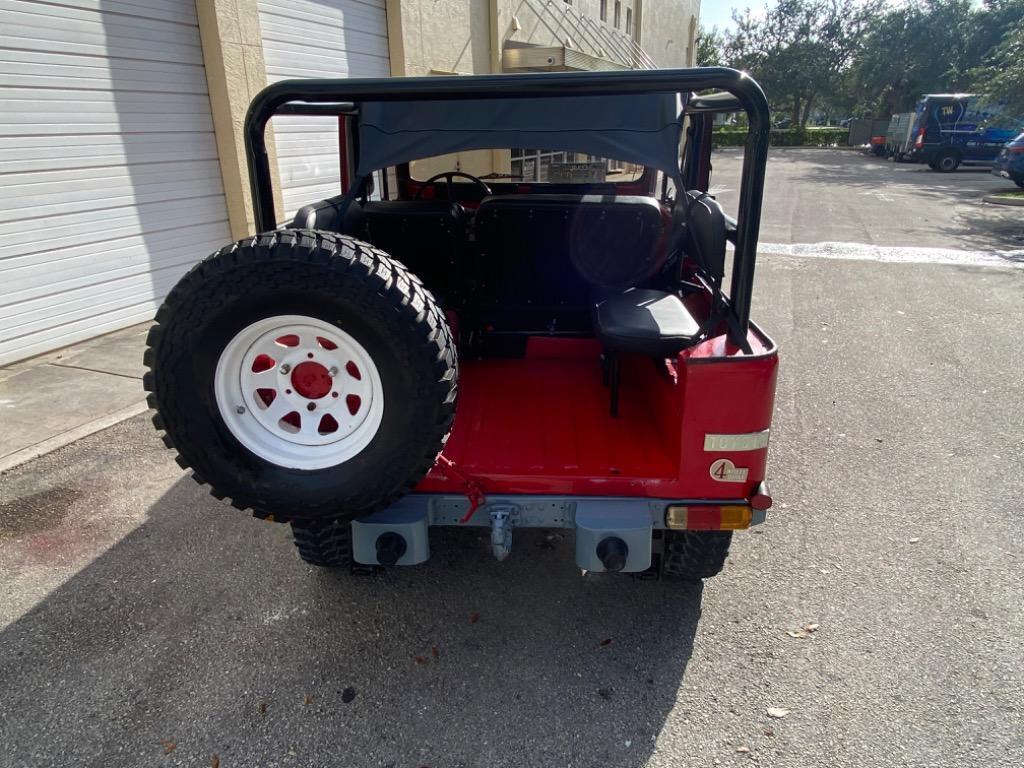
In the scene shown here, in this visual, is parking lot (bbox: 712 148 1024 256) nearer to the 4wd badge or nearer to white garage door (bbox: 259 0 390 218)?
white garage door (bbox: 259 0 390 218)

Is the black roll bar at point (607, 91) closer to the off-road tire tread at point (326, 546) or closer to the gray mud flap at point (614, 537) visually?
the gray mud flap at point (614, 537)

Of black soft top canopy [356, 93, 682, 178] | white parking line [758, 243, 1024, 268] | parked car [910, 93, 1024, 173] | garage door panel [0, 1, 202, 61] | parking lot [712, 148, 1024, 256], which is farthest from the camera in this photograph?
parked car [910, 93, 1024, 173]

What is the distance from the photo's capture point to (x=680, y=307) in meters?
2.91

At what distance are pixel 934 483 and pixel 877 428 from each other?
779 millimetres

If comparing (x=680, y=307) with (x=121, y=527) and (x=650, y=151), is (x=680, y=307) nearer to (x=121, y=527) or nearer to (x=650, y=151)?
(x=650, y=151)

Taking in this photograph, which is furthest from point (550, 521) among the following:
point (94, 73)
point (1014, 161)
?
point (1014, 161)

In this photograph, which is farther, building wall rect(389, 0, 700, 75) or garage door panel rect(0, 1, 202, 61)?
building wall rect(389, 0, 700, 75)

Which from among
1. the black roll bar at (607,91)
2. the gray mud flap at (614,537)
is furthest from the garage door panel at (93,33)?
the gray mud flap at (614,537)

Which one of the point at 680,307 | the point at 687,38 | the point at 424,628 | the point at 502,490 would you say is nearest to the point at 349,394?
the point at 502,490

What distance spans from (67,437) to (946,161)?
27.4 metres

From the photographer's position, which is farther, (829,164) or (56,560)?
(829,164)

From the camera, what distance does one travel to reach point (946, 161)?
931 inches

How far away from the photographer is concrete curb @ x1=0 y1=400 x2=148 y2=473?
4316mm

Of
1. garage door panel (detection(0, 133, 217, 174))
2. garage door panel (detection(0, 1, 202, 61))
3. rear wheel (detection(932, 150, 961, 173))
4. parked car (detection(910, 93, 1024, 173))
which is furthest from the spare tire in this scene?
rear wheel (detection(932, 150, 961, 173))
